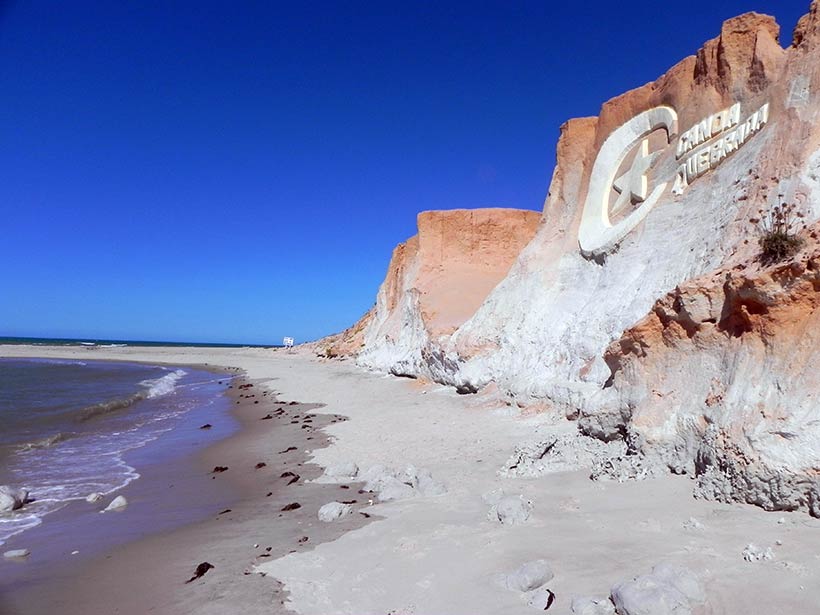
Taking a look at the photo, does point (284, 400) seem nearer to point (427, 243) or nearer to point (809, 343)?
point (427, 243)

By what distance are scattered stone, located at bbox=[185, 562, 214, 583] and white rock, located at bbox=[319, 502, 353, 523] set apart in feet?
4.07

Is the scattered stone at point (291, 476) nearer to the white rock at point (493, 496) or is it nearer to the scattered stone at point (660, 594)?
the white rock at point (493, 496)

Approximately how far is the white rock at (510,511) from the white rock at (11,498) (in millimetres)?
5660

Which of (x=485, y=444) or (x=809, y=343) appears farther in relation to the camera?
(x=485, y=444)

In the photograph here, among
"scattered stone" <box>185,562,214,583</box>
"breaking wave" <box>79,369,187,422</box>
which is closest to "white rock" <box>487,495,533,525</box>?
"scattered stone" <box>185,562,214,583</box>

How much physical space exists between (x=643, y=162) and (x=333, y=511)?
9.79m

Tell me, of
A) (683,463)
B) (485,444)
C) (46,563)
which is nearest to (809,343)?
(683,463)

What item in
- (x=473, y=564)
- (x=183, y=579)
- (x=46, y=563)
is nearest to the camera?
(x=473, y=564)

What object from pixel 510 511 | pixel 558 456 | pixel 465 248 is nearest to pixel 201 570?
pixel 510 511

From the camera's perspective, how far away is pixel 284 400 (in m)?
17.5

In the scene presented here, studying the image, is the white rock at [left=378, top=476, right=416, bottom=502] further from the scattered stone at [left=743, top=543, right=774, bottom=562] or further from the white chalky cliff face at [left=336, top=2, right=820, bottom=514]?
the scattered stone at [left=743, top=543, right=774, bottom=562]

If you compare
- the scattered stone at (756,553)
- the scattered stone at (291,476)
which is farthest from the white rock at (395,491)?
the scattered stone at (756,553)

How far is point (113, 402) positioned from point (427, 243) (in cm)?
1429

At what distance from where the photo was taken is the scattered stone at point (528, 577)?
141 inches
